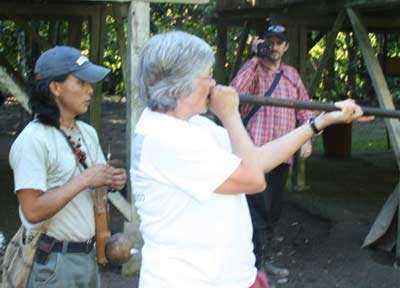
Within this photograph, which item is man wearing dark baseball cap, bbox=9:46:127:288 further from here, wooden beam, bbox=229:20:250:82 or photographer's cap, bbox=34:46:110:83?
wooden beam, bbox=229:20:250:82

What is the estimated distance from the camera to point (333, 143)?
12188mm

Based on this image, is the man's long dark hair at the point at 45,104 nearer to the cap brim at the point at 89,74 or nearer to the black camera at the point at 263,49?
the cap brim at the point at 89,74

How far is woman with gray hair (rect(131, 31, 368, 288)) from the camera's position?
2.14m

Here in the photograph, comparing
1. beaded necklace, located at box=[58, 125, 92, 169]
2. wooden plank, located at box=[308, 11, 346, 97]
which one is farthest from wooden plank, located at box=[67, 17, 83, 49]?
beaded necklace, located at box=[58, 125, 92, 169]

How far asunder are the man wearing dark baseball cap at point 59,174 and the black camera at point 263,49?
257 centimetres

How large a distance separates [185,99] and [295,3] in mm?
5855

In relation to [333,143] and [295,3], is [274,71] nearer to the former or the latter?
[295,3]

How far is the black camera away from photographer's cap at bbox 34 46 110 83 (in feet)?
8.49

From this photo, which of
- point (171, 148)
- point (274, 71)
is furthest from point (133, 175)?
point (274, 71)

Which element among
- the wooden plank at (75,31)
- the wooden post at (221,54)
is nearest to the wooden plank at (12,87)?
the wooden plank at (75,31)

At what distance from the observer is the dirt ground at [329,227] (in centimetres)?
595

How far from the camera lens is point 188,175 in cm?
213

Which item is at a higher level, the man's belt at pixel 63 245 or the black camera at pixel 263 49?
the black camera at pixel 263 49

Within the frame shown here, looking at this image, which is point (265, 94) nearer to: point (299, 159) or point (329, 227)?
point (329, 227)
